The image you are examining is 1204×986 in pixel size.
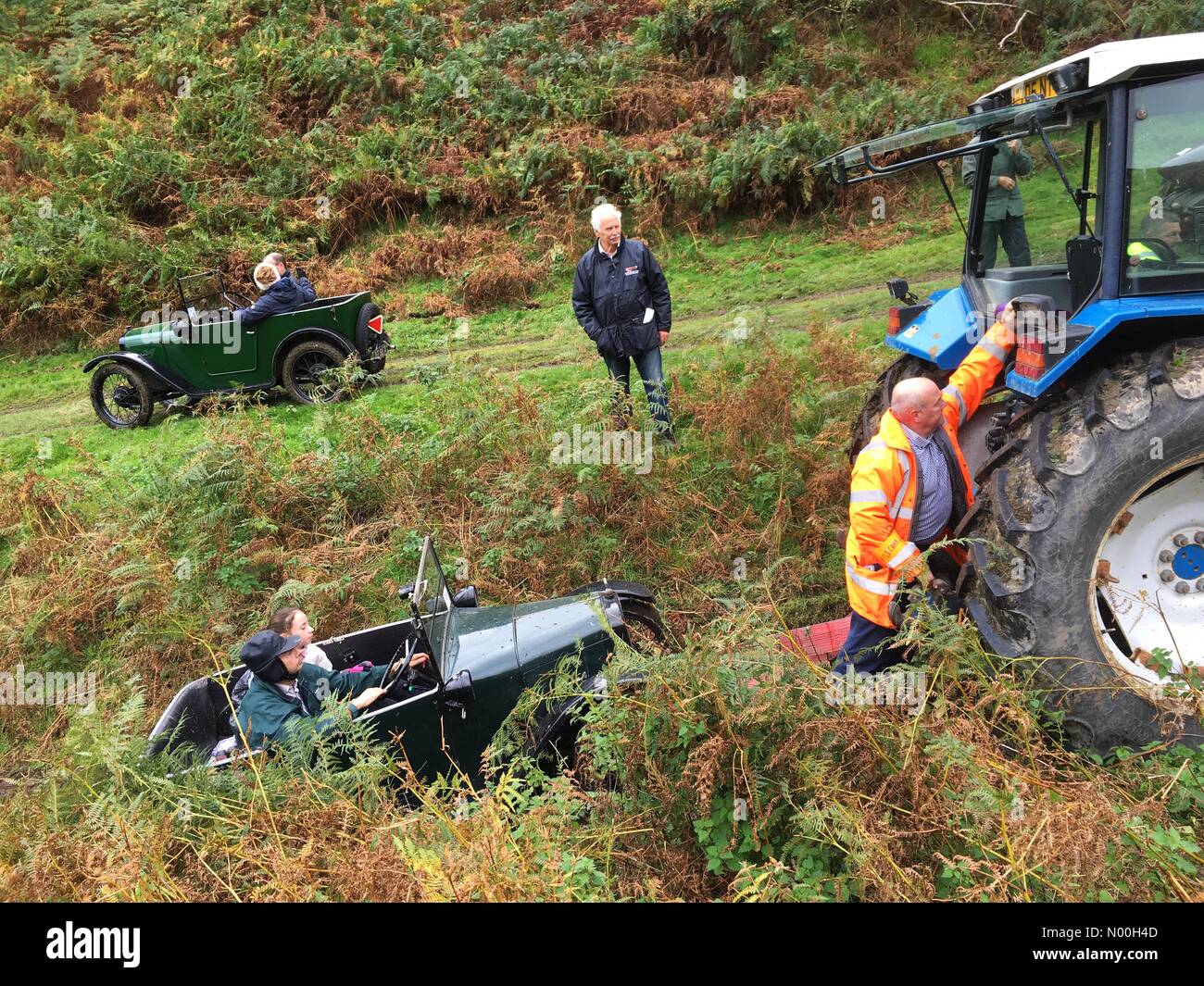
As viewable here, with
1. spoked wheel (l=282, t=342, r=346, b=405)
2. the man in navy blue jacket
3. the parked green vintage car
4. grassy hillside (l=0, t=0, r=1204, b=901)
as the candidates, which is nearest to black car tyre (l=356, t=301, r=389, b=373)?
the parked green vintage car

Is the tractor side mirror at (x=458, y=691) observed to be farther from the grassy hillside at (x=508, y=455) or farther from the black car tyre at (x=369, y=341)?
the black car tyre at (x=369, y=341)

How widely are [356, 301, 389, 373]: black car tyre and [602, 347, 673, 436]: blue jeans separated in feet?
11.9

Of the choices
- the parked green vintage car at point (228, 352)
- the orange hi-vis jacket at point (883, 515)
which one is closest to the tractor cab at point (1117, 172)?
the orange hi-vis jacket at point (883, 515)

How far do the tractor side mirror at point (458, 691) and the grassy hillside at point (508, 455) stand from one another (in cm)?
29

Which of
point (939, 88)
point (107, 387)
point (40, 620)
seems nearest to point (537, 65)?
point (939, 88)

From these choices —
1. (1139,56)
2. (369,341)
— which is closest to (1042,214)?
(1139,56)

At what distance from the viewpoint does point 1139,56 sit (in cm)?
399

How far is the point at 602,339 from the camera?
752 cm

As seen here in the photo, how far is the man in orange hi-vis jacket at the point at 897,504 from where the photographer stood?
14.7ft

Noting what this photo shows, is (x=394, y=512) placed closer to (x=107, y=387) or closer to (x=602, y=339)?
(x=602, y=339)

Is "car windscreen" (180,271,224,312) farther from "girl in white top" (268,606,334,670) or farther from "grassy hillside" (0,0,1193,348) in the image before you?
"girl in white top" (268,606,334,670)

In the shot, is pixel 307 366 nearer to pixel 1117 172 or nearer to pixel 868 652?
pixel 868 652

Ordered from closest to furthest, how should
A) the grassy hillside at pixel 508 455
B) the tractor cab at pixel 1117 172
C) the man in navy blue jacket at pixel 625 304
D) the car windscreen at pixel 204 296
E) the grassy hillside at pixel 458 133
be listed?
the grassy hillside at pixel 508 455
the tractor cab at pixel 1117 172
the man in navy blue jacket at pixel 625 304
the car windscreen at pixel 204 296
the grassy hillside at pixel 458 133

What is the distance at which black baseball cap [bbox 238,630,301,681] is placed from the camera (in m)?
4.77
